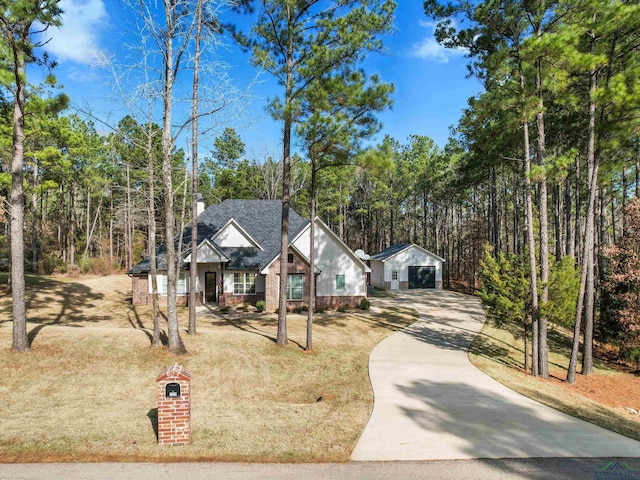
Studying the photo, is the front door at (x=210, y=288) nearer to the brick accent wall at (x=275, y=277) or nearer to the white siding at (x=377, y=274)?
the brick accent wall at (x=275, y=277)

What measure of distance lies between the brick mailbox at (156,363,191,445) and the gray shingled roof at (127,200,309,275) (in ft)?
51.5

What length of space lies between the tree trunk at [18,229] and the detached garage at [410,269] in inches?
1139

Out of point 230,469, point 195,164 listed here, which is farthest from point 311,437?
point 195,164

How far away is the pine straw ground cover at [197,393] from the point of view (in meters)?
7.01

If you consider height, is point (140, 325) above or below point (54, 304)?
below

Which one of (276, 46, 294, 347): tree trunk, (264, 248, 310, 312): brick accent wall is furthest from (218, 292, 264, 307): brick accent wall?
(276, 46, 294, 347): tree trunk

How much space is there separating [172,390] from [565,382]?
1456 cm

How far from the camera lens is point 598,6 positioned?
1203 centimetres

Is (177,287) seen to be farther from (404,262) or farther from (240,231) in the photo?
(404,262)

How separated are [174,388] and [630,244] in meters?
20.7

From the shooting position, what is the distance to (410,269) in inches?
1437

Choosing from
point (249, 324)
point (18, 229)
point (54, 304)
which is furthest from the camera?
point (54, 304)

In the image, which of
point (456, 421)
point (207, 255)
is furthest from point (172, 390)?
point (207, 255)

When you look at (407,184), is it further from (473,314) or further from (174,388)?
(174,388)
